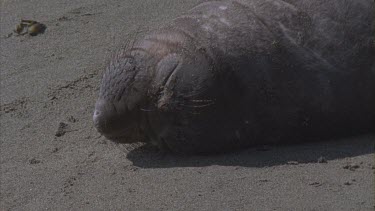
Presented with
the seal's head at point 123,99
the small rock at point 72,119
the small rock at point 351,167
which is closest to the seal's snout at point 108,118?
the seal's head at point 123,99

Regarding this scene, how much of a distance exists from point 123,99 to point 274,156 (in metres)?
0.83

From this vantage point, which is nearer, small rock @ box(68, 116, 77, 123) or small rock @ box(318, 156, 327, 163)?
small rock @ box(318, 156, 327, 163)

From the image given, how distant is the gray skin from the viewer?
15.6ft

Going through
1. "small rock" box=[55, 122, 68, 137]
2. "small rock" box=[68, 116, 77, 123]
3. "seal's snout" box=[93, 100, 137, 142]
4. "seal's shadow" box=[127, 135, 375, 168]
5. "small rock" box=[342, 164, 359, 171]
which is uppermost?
"seal's snout" box=[93, 100, 137, 142]

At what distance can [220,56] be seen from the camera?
4.76 metres

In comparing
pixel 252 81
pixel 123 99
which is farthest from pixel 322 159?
pixel 123 99

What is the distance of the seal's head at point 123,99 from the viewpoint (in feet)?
15.8

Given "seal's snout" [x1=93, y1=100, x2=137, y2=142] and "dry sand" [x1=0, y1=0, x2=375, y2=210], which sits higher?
"seal's snout" [x1=93, y1=100, x2=137, y2=142]

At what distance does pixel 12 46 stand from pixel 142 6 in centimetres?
102

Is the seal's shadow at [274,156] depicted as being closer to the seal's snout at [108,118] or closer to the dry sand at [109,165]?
the dry sand at [109,165]

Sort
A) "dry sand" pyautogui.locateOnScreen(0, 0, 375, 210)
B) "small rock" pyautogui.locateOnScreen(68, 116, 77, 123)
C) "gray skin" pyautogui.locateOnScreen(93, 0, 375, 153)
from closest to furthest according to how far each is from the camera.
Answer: "dry sand" pyautogui.locateOnScreen(0, 0, 375, 210), "gray skin" pyautogui.locateOnScreen(93, 0, 375, 153), "small rock" pyautogui.locateOnScreen(68, 116, 77, 123)

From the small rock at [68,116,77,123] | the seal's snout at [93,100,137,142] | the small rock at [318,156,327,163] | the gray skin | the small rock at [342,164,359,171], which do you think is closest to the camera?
the small rock at [342,164,359,171]

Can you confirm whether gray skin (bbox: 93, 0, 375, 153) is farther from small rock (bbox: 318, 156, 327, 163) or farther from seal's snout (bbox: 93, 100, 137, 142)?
small rock (bbox: 318, 156, 327, 163)

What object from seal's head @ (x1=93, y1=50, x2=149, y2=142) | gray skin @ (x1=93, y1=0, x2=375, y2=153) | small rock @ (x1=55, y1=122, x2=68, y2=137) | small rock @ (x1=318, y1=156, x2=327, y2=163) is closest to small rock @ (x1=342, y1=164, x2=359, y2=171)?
small rock @ (x1=318, y1=156, x2=327, y2=163)
